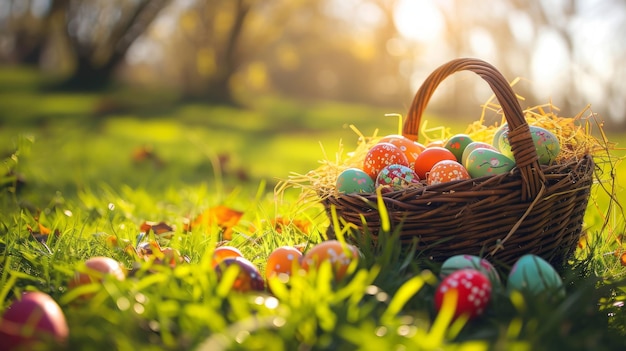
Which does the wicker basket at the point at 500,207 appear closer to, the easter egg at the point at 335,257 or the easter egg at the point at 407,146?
the easter egg at the point at 335,257

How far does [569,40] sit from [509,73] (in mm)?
1502

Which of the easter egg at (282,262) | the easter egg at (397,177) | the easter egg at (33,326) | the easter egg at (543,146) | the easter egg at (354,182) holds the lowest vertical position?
the easter egg at (33,326)

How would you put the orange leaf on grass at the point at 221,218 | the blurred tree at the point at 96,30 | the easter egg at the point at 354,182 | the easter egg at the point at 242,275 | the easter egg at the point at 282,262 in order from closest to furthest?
the easter egg at the point at 242,275 < the easter egg at the point at 282,262 < the easter egg at the point at 354,182 < the orange leaf on grass at the point at 221,218 < the blurred tree at the point at 96,30

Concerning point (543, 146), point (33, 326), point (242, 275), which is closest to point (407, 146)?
point (543, 146)

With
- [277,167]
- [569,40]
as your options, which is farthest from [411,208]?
[569,40]

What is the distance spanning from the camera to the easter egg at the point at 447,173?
6.27 ft

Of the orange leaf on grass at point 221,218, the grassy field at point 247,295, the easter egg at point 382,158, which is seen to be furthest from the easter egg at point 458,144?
the orange leaf on grass at point 221,218

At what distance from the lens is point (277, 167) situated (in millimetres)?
5945

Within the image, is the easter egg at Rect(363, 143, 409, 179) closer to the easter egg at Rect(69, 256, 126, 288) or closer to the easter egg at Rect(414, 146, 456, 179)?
the easter egg at Rect(414, 146, 456, 179)

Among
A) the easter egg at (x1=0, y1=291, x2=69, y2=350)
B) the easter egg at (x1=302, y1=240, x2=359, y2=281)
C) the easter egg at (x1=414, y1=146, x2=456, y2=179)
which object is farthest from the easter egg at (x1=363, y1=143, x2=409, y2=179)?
the easter egg at (x1=0, y1=291, x2=69, y2=350)

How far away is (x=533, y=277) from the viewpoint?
1.58 meters

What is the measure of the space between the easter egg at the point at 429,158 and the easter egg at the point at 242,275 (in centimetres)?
80

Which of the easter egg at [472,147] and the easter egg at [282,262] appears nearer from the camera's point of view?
the easter egg at [282,262]

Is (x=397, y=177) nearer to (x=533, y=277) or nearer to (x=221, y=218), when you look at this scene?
(x=533, y=277)
